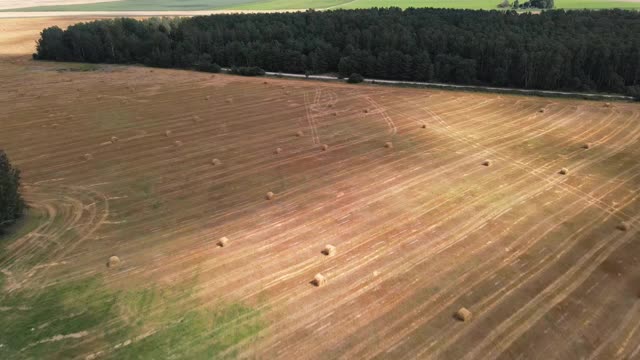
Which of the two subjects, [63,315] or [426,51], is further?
[426,51]

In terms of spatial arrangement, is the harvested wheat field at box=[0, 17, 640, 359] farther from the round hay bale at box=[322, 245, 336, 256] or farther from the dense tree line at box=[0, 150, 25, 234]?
the dense tree line at box=[0, 150, 25, 234]

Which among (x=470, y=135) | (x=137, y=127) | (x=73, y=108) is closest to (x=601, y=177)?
(x=470, y=135)

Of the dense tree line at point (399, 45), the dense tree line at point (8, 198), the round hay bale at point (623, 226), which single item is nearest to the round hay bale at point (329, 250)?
the round hay bale at point (623, 226)

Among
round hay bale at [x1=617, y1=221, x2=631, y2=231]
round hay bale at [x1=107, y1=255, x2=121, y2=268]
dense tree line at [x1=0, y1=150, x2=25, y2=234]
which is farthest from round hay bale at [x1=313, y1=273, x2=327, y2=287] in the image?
dense tree line at [x1=0, y1=150, x2=25, y2=234]

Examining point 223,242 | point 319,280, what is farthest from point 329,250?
point 223,242

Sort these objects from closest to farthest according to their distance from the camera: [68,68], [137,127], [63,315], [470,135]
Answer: [63,315]
[470,135]
[137,127]
[68,68]

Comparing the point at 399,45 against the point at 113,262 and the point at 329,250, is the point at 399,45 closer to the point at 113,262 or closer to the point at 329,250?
the point at 329,250

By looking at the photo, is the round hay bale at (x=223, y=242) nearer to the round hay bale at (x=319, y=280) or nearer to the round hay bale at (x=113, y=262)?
the round hay bale at (x=113, y=262)

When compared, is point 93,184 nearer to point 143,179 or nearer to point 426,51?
point 143,179
